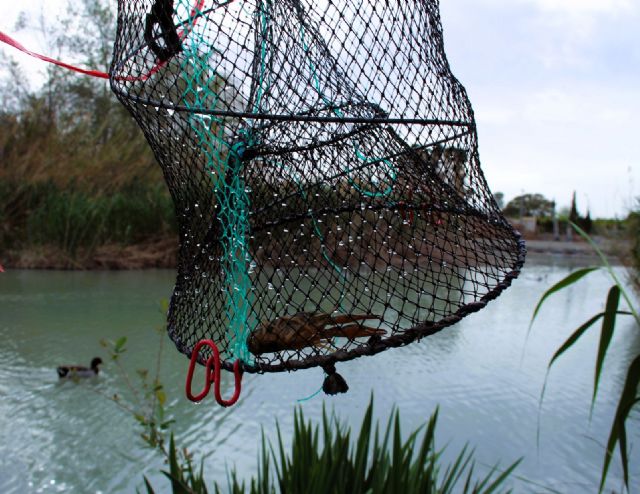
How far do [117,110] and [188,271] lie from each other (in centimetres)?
978

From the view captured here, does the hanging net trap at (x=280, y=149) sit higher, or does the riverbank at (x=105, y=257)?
the hanging net trap at (x=280, y=149)

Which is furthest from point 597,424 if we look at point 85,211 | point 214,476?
point 85,211

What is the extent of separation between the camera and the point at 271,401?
294 centimetres

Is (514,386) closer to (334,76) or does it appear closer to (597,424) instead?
(597,424)

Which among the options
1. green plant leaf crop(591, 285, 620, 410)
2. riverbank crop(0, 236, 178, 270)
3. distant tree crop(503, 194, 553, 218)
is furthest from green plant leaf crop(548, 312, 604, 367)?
distant tree crop(503, 194, 553, 218)

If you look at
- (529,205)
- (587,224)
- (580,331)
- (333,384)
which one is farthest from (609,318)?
(529,205)

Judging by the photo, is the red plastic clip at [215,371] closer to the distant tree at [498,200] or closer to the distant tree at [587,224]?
the distant tree at [498,200]

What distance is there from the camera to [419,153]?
2.98ft

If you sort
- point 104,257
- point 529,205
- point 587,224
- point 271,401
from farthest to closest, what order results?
point 529,205 → point 587,224 → point 104,257 → point 271,401

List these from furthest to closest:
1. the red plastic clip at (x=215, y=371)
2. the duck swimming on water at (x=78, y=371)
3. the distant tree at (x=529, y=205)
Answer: the distant tree at (x=529, y=205) → the duck swimming on water at (x=78, y=371) → the red plastic clip at (x=215, y=371)

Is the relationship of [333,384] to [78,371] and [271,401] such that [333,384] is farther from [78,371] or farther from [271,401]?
[78,371]

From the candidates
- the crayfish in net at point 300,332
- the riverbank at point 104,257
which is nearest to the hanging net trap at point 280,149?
the crayfish in net at point 300,332

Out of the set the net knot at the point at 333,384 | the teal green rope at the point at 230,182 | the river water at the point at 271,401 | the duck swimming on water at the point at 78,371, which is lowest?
the river water at the point at 271,401

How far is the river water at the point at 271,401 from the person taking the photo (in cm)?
233
